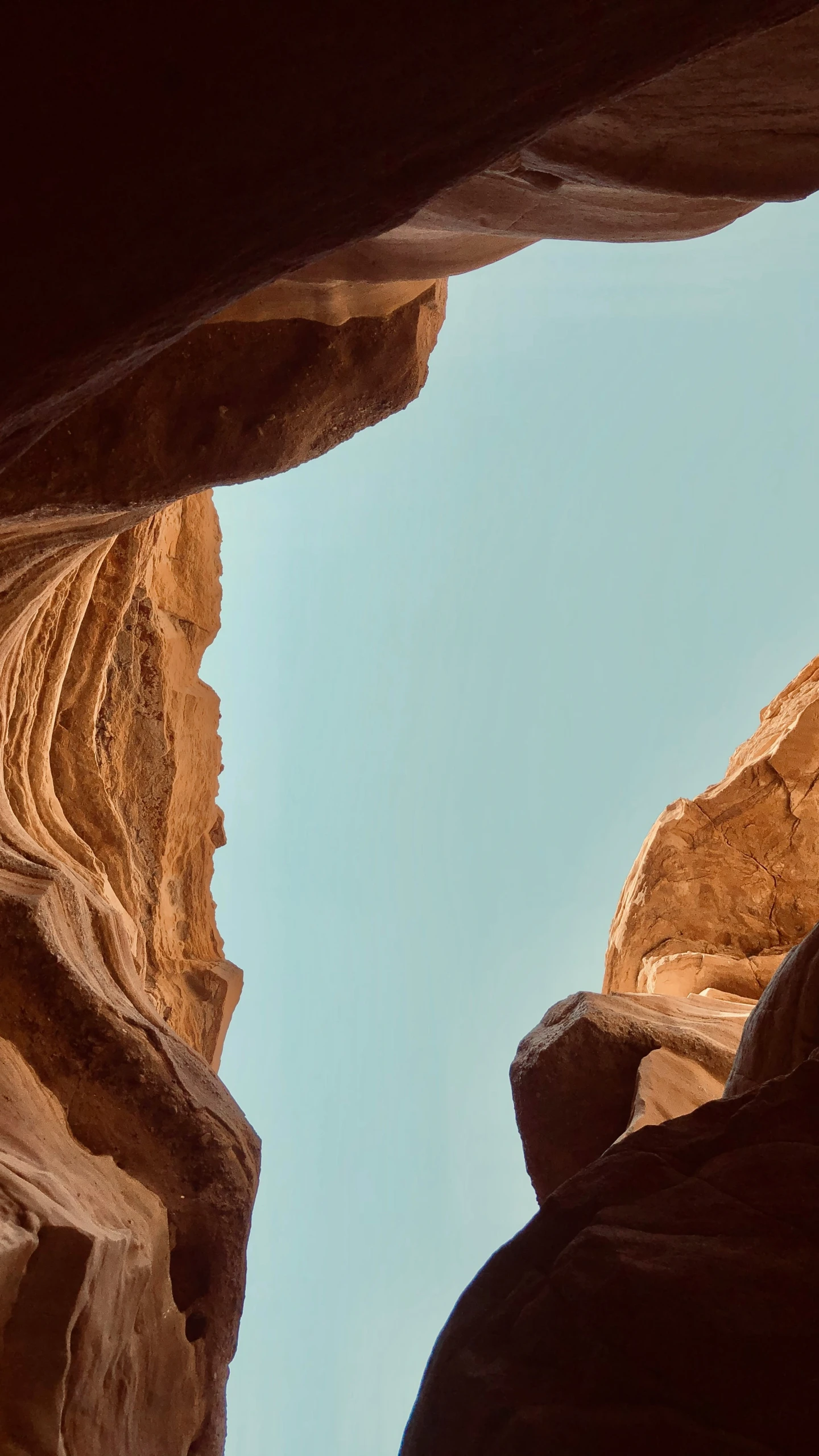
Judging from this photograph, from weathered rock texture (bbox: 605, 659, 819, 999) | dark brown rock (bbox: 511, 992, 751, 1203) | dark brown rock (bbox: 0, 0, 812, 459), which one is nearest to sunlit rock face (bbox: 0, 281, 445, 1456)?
dark brown rock (bbox: 0, 0, 812, 459)

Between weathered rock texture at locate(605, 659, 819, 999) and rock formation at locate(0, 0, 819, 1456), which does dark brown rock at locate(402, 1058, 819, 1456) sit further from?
weathered rock texture at locate(605, 659, 819, 999)

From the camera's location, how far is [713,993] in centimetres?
990

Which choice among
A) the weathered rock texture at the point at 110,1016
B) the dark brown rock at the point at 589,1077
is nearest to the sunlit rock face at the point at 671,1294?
the dark brown rock at the point at 589,1077

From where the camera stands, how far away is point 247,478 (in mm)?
4547

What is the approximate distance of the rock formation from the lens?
2137 millimetres

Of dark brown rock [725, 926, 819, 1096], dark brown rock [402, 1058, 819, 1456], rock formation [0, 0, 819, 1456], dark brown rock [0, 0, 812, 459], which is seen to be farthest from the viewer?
dark brown rock [725, 926, 819, 1096]

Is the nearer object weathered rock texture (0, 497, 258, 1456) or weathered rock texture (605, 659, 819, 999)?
weathered rock texture (0, 497, 258, 1456)

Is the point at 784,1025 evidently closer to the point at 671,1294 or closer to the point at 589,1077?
the point at 671,1294

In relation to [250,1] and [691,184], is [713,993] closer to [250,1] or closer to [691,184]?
[691,184]

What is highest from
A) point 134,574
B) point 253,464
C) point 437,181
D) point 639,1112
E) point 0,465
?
point 134,574

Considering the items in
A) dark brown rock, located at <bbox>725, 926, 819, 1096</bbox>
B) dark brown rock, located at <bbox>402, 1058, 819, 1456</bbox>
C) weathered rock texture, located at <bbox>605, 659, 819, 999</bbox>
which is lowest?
dark brown rock, located at <bbox>402, 1058, 819, 1456</bbox>

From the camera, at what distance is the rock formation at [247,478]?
2.14 metres

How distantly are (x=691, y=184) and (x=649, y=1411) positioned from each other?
4442 mm

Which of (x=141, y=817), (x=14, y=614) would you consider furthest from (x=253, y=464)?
(x=141, y=817)
